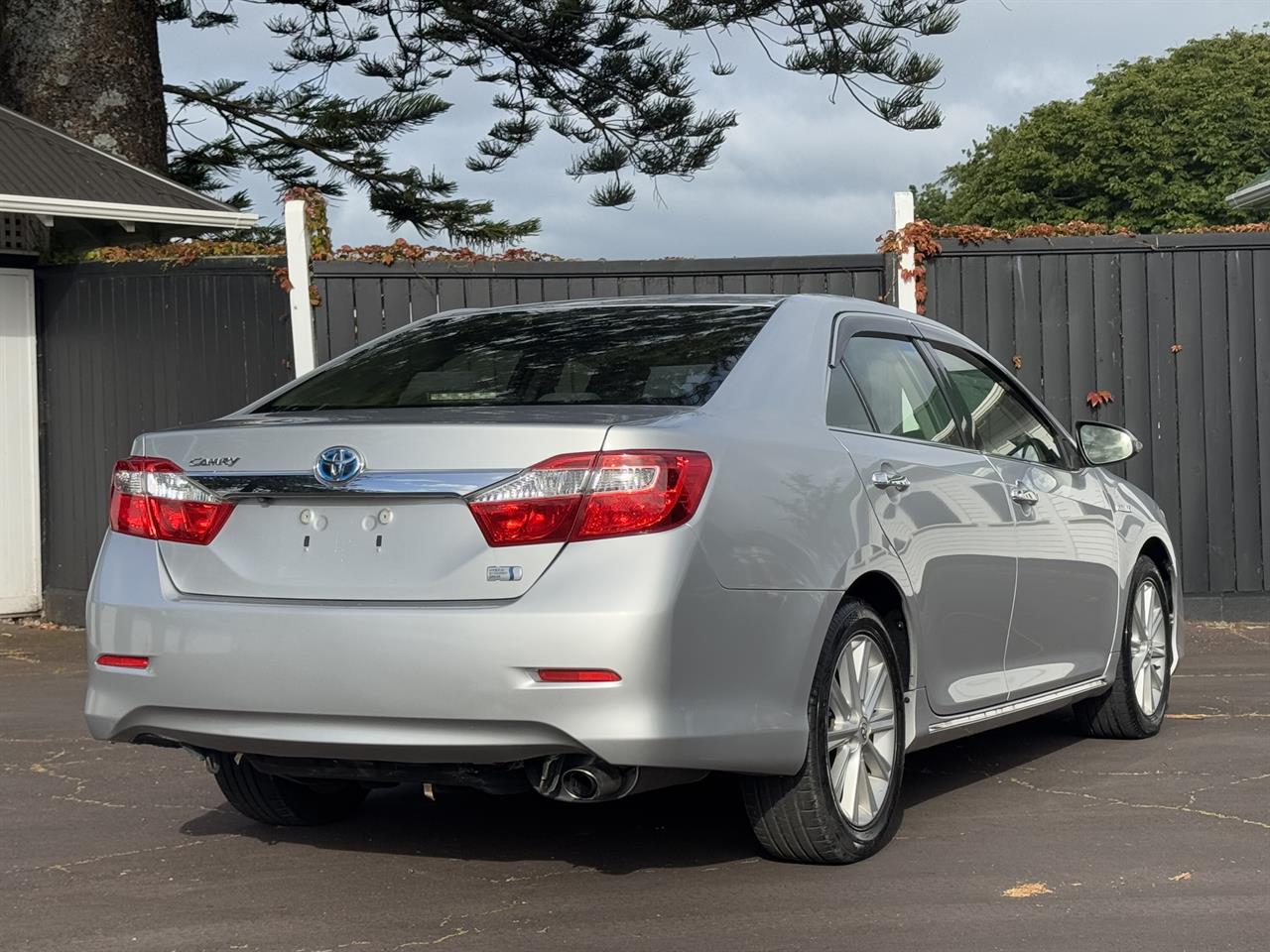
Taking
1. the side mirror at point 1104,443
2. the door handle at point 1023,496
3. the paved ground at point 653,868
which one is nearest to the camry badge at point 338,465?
the paved ground at point 653,868

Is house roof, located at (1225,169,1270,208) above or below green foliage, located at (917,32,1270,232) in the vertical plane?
below

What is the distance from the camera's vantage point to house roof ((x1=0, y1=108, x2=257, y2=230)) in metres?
11.9

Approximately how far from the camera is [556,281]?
11.4 m

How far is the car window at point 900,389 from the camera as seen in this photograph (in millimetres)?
5527

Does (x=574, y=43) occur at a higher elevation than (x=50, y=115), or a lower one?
higher

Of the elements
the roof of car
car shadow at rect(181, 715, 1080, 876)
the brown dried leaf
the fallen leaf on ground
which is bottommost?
the fallen leaf on ground

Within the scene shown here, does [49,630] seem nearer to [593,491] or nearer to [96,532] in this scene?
[96,532]

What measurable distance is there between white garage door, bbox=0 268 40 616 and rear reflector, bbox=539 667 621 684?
28.3 ft

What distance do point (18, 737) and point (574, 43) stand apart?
572 inches

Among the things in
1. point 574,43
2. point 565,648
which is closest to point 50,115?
→ point 574,43

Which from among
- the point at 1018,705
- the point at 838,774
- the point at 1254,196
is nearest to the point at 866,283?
the point at 1254,196

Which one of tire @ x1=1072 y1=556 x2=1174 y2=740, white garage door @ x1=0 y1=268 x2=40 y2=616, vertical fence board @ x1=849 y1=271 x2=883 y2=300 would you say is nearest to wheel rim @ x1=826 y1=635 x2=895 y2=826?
tire @ x1=1072 y1=556 x2=1174 y2=740

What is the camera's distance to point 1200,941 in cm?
425

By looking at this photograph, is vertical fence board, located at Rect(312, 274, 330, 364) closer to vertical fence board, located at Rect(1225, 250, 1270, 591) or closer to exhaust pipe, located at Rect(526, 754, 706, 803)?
vertical fence board, located at Rect(1225, 250, 1270, 591)
